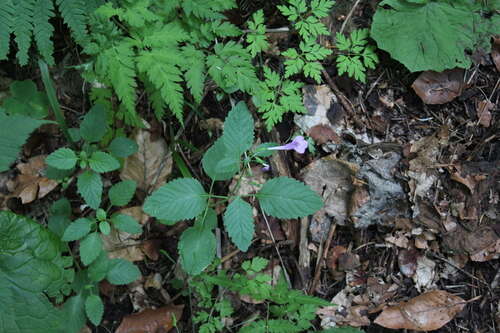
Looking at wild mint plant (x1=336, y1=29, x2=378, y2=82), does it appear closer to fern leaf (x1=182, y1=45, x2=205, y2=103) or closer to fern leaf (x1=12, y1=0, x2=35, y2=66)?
fern leaf (x1=182, y1=45, x2=205, y2=103)

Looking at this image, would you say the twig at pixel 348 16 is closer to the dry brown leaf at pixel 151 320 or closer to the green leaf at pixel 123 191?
the green leaf at pixel 123 191

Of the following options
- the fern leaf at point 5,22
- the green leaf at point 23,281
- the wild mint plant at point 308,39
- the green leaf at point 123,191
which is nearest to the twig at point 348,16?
the wild mint plant at point 308,39

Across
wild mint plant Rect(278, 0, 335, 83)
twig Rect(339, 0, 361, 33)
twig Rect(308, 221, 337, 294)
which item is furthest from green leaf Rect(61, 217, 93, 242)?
twig Rect(339, 0, 361, 33)

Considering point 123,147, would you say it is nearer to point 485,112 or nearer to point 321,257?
point 321,257

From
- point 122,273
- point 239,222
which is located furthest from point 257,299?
point 122,273

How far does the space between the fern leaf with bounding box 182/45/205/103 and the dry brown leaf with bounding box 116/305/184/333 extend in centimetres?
135

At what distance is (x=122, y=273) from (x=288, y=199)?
1.14 m

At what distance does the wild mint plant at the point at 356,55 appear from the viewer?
2.75m

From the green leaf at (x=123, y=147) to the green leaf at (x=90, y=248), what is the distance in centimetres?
50

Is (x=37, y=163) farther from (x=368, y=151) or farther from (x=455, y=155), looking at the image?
(x=455, y=155)

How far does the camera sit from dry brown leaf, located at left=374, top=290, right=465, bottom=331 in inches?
101

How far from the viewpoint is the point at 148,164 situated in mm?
2957

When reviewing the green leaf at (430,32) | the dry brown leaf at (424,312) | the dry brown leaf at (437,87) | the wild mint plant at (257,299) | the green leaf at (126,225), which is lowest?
the dry brown leaf at (424,312)

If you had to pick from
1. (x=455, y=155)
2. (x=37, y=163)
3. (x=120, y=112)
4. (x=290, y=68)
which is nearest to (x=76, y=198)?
(x=37, y=163)
